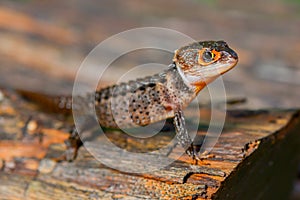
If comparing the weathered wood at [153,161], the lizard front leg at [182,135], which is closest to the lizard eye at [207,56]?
the lizard front leg at [182,135]

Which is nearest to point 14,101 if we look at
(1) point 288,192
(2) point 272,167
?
(2) point 272,167

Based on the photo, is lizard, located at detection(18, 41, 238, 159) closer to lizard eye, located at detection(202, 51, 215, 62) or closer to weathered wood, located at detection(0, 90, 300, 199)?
lizard eye, located at detection(202, 51, 215, 62)

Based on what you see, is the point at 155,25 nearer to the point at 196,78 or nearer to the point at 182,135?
the point at 196,78

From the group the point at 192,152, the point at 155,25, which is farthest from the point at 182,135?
the point at 155,25

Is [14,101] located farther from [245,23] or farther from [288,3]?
[288,3]

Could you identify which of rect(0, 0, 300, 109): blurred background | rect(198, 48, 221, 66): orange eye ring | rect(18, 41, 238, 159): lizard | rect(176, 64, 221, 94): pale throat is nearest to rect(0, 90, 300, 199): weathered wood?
rect(18, 41, 238, 159): lizard

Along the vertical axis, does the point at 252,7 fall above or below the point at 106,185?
above
